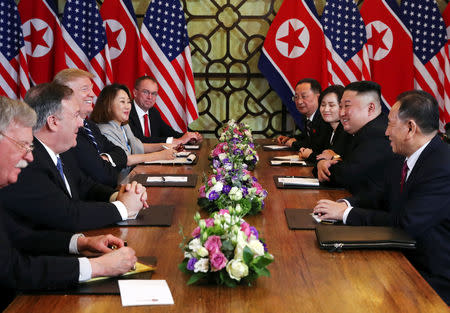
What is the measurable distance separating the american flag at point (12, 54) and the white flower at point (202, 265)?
208 inches

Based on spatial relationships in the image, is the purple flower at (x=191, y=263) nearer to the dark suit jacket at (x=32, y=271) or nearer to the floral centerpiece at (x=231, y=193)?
the dark suit jacket at (x=32, y=271)

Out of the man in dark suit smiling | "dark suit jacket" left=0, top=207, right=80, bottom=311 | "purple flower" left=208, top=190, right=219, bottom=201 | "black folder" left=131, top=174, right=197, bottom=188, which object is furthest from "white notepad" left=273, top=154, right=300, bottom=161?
"dark suit jacket" left=0, top=207, right=80, bottom=311

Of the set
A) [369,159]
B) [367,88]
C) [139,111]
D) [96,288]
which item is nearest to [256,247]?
[96,288]

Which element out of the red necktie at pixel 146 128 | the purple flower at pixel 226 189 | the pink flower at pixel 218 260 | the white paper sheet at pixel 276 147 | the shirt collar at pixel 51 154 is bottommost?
the white paper sheet at pixel 276 147

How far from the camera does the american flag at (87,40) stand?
6465 mm

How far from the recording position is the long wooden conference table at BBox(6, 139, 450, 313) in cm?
162

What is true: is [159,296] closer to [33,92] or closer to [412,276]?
[412,276]

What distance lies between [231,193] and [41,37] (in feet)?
16.3

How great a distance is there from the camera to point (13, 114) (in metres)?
1.88

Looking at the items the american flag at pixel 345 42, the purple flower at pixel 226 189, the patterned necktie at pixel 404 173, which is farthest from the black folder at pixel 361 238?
the american flag at pixel 345 42

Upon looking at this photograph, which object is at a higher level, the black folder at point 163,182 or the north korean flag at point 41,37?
the north korean flag at point 41,37

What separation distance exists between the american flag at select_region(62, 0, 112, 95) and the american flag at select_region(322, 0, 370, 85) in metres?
2.77

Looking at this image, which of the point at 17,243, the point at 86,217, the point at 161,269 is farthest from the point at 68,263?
the point at 86,217

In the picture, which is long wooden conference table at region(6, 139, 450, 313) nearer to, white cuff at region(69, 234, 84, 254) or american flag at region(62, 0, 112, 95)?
white cuff at region(69, 234, 84, 254)
